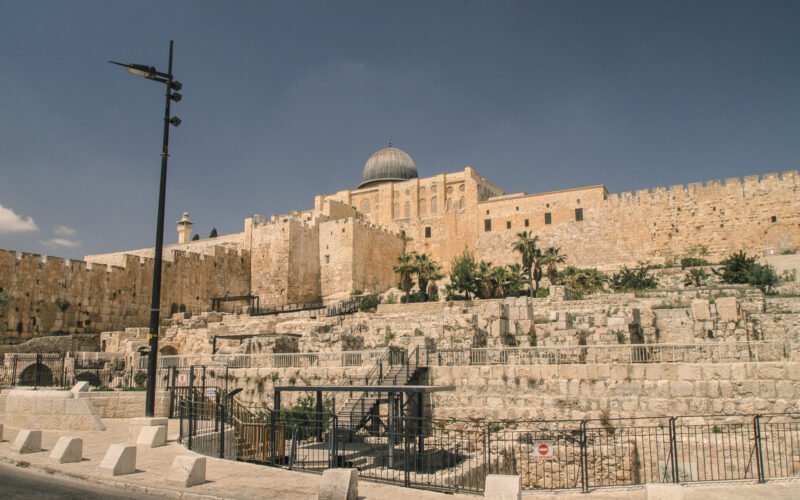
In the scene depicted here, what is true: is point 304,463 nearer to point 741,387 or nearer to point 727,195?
point 741,387

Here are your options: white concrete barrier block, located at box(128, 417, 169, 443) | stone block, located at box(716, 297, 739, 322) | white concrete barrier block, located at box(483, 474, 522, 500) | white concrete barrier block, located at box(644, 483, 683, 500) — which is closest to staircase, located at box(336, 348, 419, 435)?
white concrete barrier block, located at box(128, 417, 169, 443)

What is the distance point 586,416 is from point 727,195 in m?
27.6

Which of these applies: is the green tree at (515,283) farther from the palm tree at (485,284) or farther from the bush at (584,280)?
the bush at (584,280)

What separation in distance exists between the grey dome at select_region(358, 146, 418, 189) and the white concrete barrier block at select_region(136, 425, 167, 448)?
4357 centimetres

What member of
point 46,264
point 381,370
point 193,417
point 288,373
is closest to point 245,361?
point 288,373

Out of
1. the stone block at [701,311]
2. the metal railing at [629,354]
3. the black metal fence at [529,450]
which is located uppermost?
the stone block at [701,311]

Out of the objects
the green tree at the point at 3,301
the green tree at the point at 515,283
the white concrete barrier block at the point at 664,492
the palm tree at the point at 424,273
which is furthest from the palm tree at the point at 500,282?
the white concrete barrier block at the point at 664,492

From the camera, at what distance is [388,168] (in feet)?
177

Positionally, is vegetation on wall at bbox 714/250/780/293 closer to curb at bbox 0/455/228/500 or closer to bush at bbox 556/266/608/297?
bush at bbox 556/266/608/297

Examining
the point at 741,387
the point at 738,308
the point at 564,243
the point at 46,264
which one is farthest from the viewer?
the point at 564,243

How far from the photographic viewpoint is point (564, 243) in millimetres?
41312

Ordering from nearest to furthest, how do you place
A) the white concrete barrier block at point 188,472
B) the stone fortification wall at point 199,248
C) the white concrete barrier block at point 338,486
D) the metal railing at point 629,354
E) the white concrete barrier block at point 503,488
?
the white concrete barrier block at point 503,488
the white concrete barrier block at point 338,486
the white concrete barrier block at point 188,472
the metal railing at point 629,354
the stone fortification wall at point 199,248

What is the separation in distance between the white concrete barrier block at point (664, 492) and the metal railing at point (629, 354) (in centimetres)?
763

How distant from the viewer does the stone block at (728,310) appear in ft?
58.1
